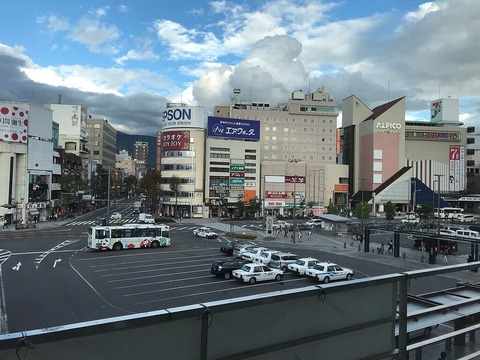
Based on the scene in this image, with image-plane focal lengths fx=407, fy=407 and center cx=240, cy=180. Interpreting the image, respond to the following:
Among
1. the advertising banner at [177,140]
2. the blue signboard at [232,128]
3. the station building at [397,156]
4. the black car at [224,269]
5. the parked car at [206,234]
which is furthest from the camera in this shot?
the station building at [397,156]

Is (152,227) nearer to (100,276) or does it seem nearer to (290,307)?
(100,276)

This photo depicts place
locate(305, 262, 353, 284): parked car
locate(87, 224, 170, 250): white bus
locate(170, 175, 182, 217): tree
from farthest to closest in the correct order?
locate(170, 175, 182, 217): tree, locate(87, 224, 170, 250): white bus, locate(305, 262, 353, 284): parked car

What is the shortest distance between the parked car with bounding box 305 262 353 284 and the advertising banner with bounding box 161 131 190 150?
192 ft

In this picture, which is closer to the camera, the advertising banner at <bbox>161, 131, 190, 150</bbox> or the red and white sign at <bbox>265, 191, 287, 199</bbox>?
the advertising banner at <bbox>161, 131, 190, 150</bbox>

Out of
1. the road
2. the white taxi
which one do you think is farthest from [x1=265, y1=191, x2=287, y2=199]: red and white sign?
the white taxi

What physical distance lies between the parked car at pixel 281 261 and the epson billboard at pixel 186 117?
181 feet

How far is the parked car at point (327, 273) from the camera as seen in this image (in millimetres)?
25438

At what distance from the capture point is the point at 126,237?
37250 millimetres

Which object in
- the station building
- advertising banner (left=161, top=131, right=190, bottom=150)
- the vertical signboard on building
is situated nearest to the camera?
advertising banner (left=161, top=131, right=190, bottom=150)

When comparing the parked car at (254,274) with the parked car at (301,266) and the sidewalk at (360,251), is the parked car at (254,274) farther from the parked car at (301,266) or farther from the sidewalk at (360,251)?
the sidewalk at (360,251)

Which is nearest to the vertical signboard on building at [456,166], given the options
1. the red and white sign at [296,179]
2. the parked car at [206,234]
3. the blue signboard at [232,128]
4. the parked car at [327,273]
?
the red and white sign at [296,179]

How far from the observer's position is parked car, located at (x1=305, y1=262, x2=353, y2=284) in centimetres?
2544

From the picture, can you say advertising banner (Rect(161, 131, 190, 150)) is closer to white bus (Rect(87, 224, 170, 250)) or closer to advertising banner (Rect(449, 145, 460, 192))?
white bus (Rect(87, 224, 170, 250))

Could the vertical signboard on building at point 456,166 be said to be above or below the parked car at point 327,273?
above
